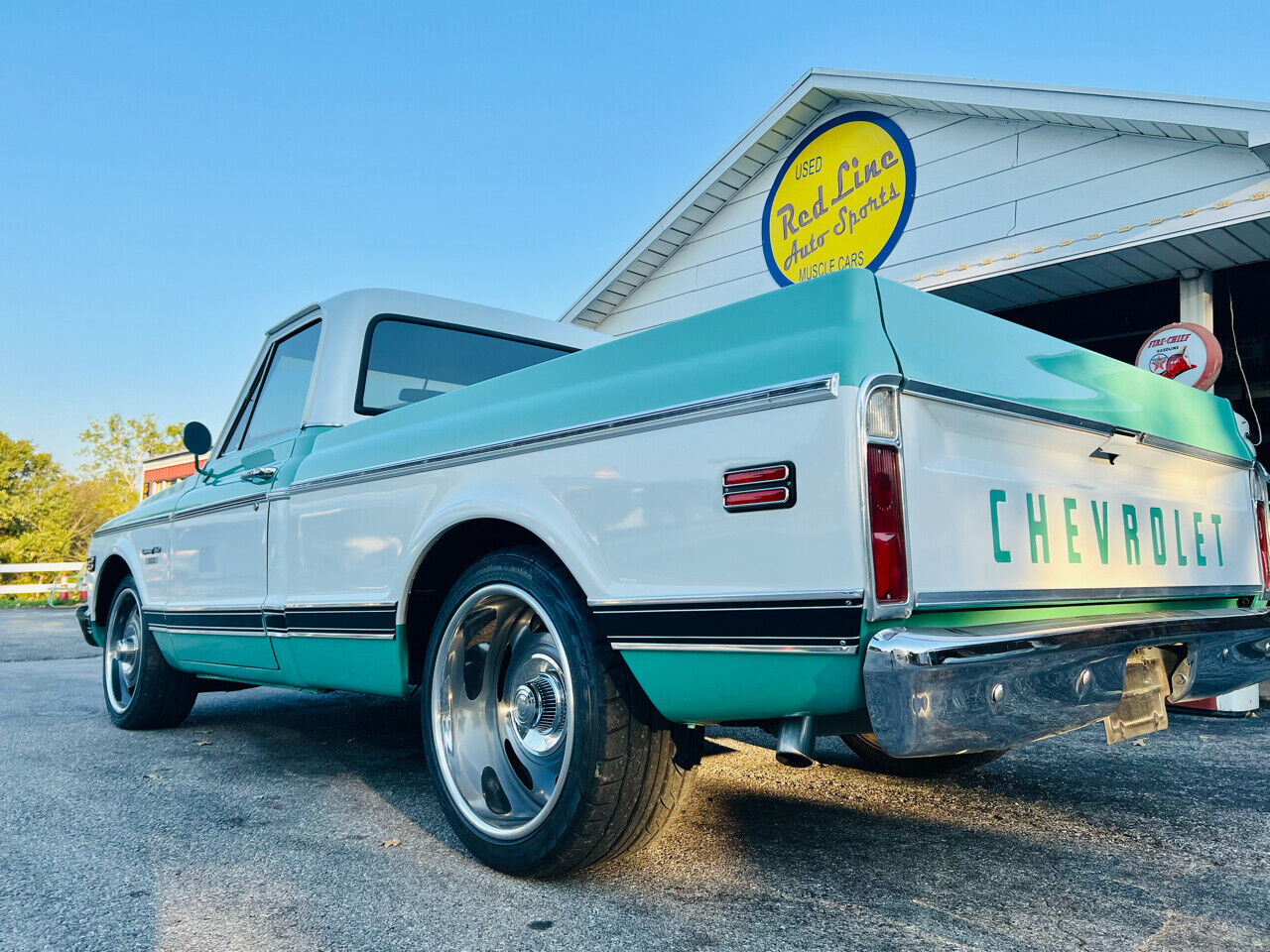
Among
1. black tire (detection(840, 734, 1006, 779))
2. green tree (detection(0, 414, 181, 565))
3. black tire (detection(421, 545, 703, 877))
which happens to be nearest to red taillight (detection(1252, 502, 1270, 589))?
black tire (detection(840, 734, 1006, 779))

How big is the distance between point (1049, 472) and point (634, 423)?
1014 mm

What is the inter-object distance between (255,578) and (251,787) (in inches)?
30.7

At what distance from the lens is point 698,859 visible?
257 cm

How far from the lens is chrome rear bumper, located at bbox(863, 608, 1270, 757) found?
1.74 metres

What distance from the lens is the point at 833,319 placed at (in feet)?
6.39

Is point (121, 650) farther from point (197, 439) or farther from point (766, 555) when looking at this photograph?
point (766, 555)

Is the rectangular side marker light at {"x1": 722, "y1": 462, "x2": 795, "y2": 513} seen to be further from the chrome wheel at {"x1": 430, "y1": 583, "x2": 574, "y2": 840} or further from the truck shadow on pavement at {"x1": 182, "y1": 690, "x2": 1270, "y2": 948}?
the truck shadow on pavement at {"x1": 182, "y1": 690, "x2": 1270, "y2": 948}

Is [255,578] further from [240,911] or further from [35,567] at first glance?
[35,567]

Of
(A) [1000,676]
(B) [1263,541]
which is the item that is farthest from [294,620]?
(B) [1263,541]

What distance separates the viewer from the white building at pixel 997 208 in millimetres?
6375

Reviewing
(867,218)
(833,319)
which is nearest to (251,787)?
(833,319)

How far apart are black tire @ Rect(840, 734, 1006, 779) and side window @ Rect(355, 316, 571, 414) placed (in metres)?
2.04

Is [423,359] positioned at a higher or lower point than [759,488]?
higher

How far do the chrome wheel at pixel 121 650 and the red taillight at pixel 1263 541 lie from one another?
16.2ft
